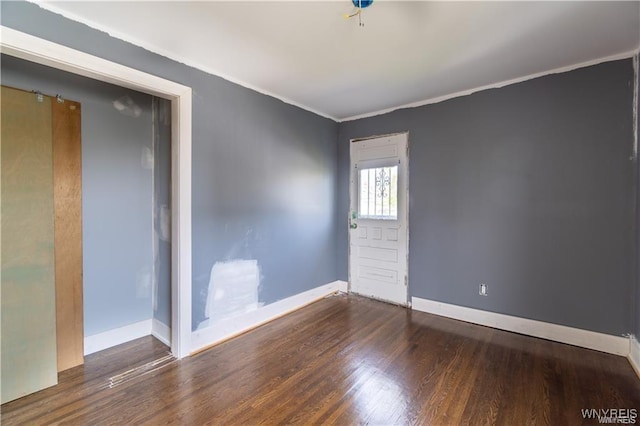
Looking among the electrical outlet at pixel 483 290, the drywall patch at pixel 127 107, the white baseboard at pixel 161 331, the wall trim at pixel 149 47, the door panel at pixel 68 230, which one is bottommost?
the white baseboard at pixel 161 331

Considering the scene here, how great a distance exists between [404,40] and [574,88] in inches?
69.2

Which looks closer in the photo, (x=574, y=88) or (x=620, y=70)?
(x=620, y=70)

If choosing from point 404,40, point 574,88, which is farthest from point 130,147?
point 574,88

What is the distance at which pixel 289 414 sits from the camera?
1769 millimetres

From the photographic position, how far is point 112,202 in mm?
2676

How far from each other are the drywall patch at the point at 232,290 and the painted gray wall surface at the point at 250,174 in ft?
0.24

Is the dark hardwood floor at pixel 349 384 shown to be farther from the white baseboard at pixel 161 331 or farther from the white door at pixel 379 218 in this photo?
the white door at pixel 379 218

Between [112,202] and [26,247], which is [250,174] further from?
[26,247]

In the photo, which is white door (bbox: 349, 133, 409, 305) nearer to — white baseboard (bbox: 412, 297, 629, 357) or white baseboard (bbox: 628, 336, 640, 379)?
white baseboard (bbox: 412, 297, 629, 357)

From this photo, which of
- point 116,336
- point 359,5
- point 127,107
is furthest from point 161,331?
point 359,5

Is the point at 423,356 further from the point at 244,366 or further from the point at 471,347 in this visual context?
the point at 244,366

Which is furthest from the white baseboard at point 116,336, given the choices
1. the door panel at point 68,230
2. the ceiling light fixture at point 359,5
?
the ceiling light fixture at point 359,5

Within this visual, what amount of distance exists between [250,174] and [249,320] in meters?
1.56

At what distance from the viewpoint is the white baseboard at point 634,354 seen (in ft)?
7.12
